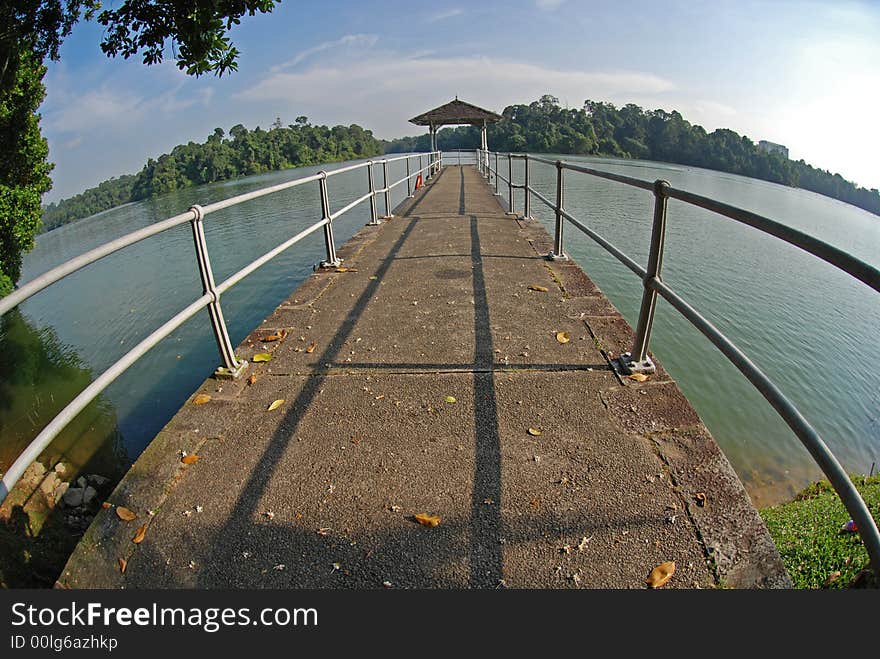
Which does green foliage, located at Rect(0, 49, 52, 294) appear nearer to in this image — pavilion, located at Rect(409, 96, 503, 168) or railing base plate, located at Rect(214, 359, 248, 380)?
railing base plate, located at Rect(214, 359, 248, 380)

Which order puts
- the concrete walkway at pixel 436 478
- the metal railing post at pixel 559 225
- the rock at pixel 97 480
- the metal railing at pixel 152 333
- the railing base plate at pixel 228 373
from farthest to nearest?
the metal railing post at pixel 559 225 → the rock at pixel 97 480 → the railing base plate at pixel 228 373 → the concrete walkway at pixel 436 478 → the metal railing at pixel 152 333

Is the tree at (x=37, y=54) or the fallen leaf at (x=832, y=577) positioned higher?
the tree at (x=37, y=54)

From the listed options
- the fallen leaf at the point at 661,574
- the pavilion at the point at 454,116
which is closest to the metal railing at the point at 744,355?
the fallen leaf at the point at 661,574

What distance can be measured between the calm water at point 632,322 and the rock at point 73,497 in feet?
1.29

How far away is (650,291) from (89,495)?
4587 millimetres

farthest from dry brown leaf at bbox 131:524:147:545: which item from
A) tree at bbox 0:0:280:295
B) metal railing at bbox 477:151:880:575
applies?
tree at bbox 0:0:280:295

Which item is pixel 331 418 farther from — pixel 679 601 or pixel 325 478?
pixel 679 601

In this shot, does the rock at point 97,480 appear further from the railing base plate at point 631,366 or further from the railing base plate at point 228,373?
the railing base plate at point 631,366

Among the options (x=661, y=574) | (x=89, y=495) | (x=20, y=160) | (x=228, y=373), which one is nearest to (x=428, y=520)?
(x=661, y=574)

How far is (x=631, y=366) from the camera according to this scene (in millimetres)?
2615

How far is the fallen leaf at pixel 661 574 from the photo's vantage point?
1.43m

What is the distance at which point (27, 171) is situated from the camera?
9.45m

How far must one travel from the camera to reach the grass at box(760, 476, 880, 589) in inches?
95.8

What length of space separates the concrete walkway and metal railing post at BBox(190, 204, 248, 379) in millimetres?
118
